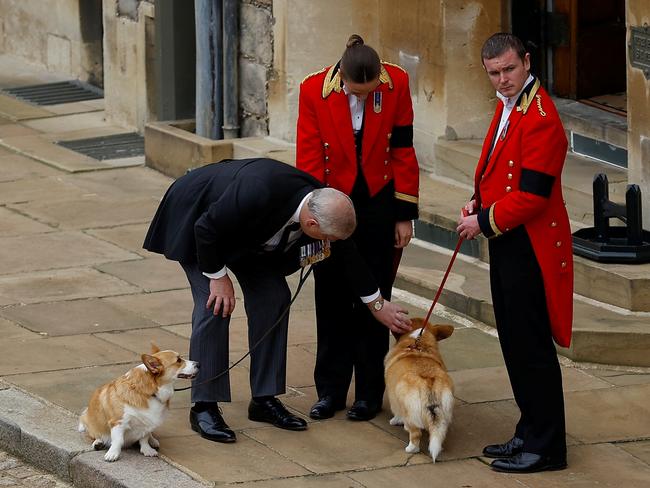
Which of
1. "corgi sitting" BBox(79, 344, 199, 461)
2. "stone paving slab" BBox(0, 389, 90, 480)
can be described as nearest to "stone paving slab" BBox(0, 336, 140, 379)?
"stone paving slab" BBox(0, 389, 90, 480)

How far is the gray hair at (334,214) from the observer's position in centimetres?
616

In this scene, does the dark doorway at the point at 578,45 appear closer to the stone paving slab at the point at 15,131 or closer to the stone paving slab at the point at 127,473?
the stone paving slab at the point at 15,131

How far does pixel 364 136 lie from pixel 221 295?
98 cm

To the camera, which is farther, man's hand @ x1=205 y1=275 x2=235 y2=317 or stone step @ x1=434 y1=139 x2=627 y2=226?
stone step @ x1=434 y1=139 x2=627 y2=226

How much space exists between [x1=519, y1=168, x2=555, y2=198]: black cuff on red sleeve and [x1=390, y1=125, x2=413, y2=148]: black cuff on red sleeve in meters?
0.93

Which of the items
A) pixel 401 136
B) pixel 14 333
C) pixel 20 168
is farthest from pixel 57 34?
pixel 401 136

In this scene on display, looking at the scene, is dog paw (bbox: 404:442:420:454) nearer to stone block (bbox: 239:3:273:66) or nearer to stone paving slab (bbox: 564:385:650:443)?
stone paving slab (bbox: 564:385:650:443)

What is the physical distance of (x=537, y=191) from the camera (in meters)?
6.20

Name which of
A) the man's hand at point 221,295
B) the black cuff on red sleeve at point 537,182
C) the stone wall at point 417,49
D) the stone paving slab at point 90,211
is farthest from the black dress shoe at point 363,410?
the stone paving slab at point 90,211

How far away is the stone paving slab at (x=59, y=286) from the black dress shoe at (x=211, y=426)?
2421mm

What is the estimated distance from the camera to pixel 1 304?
890 centimetres

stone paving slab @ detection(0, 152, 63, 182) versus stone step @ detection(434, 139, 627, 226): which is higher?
stone step @ detection(434, 139, 627, 226)

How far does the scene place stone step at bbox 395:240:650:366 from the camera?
7.79 metres

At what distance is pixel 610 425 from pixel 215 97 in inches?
225
